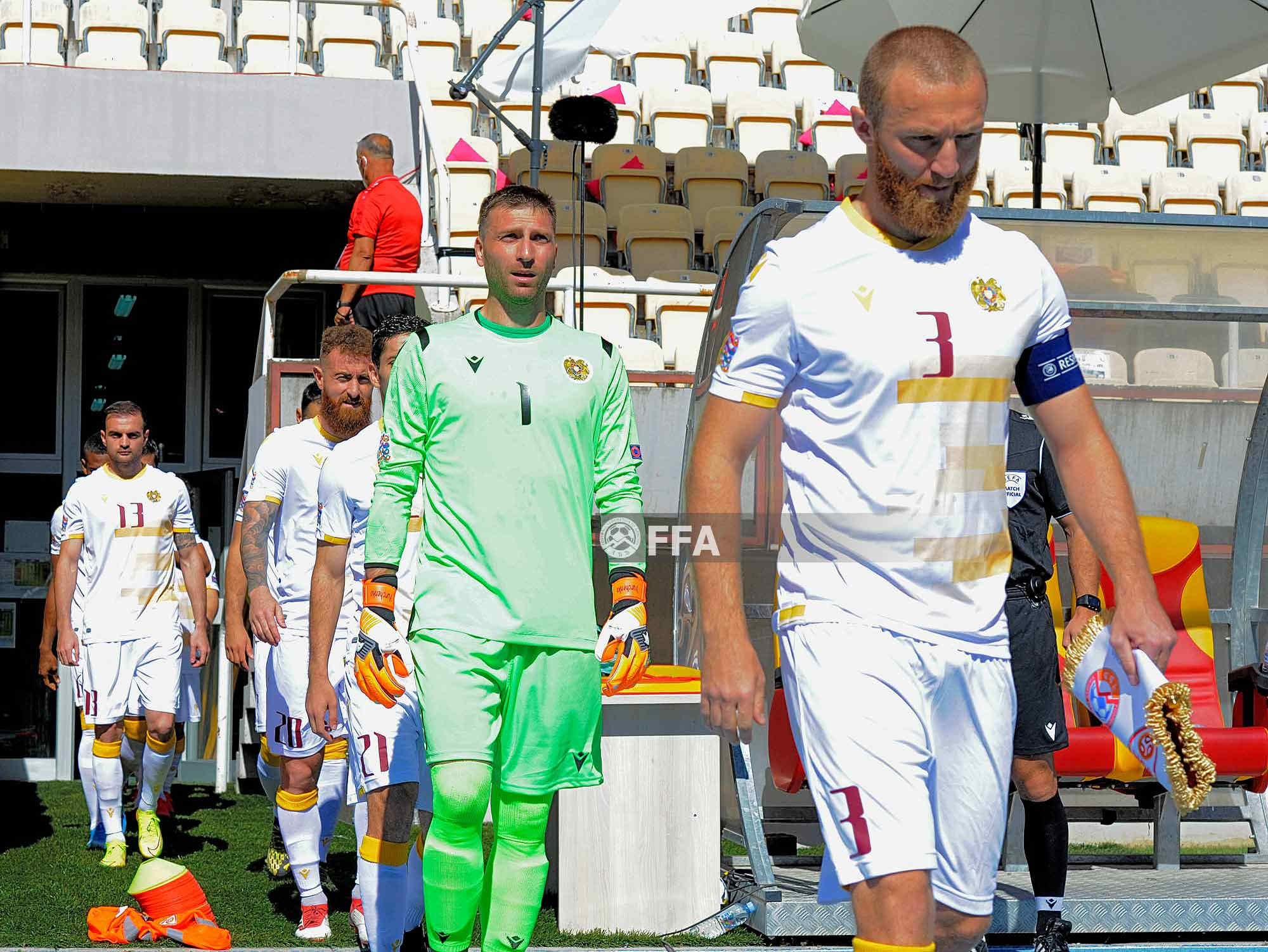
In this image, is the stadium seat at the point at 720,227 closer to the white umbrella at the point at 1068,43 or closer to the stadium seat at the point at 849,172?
the stadium seat at the point at 849,172

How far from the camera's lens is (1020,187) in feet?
48.8

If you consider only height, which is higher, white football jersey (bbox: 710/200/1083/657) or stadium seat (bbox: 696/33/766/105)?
stadium seat (bbox: 696/33/766/105)

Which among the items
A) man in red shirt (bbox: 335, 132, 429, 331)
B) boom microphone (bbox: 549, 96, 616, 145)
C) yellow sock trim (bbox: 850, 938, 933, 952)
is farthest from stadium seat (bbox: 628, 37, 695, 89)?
yellow sock trim (bbox: 850, 938, 933, 952)

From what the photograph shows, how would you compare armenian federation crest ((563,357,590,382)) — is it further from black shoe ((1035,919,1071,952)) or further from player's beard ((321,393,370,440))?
black shoe ((1035,919,1071,952))

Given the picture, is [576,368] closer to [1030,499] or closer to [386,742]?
[386,742]

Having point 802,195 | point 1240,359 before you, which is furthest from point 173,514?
point 802,195

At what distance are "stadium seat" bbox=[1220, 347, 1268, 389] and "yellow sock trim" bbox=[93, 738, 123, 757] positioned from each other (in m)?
5.96

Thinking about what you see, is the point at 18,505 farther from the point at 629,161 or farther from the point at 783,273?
the point at 783,273

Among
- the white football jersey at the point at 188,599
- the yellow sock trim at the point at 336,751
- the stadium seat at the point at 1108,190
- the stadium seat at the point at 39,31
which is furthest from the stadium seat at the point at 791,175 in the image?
the yellow sock trim at the point at 336,751

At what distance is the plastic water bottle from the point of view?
610 centimetres

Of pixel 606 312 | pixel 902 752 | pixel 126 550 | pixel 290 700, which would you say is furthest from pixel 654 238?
pixel 902 752

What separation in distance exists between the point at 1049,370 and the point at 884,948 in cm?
122

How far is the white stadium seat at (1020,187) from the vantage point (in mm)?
14836

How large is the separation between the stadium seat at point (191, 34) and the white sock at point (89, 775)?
7520mm
